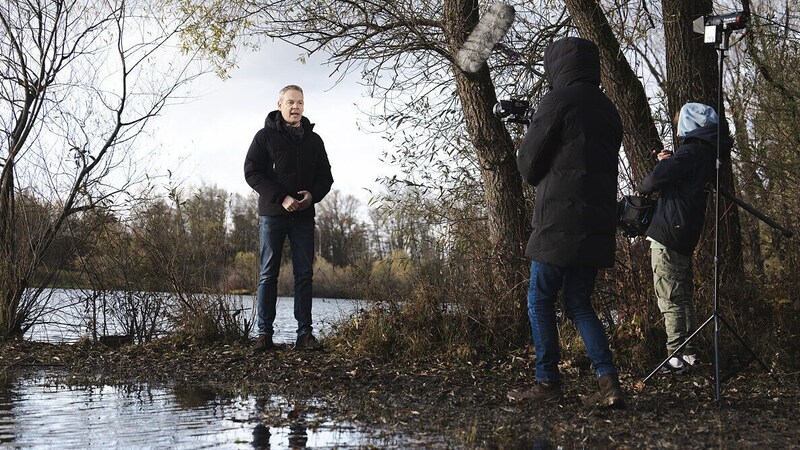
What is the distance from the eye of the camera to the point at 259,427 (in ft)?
13.7

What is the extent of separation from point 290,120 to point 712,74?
3610 millimetres

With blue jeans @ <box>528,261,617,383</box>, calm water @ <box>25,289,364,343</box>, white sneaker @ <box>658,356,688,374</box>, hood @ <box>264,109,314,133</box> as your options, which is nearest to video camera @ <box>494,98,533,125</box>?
blue jeans @ <box>528,261,617,383</box>

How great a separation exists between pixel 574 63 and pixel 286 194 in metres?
2.95

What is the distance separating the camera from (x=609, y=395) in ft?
15.2

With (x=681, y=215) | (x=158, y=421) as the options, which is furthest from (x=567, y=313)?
(x=158, y=421)

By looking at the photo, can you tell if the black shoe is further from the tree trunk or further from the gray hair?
the tree trunk

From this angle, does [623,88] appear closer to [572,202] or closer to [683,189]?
[683,189]

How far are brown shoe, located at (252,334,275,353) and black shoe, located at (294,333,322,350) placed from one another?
246 millimetres

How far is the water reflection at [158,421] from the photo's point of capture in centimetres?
382

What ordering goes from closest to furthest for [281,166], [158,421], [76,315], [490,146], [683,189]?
[158,421] < [683,189] < [281,166] < [490,146] < [76,315]

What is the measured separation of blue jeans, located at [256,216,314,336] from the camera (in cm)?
690

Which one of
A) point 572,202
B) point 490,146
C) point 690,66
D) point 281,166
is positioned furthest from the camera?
point 490,146

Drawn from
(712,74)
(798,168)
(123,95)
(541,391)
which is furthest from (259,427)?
(798,168)

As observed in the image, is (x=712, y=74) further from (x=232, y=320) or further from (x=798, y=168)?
(x=232, y=320)
